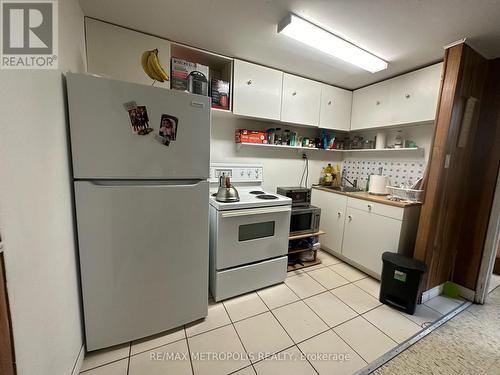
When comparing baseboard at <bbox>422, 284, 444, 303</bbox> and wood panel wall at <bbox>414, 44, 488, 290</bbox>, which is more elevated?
wood panel wall at <bbox>414, 44, 488, 290</bbox>

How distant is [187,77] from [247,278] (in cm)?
185

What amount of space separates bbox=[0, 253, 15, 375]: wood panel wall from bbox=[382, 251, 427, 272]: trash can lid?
2.25 metres

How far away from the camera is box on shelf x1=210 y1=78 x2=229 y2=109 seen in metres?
1.89

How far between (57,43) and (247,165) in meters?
1.72

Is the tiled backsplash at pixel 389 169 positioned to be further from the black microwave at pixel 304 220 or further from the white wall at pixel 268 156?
the black microwave at pixel 304 220

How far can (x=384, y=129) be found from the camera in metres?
2.54

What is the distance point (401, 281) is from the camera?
5.56 feet

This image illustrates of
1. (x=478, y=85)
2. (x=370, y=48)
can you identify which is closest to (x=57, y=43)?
(x=370, y=48)

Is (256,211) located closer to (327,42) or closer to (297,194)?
(297,194)

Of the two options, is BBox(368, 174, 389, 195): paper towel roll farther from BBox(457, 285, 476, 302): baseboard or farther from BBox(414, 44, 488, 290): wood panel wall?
BBox(457, 285, 476, 302): baseboard

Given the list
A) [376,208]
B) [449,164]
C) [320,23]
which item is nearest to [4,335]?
[320,23]

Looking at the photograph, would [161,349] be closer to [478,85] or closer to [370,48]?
[370,48]

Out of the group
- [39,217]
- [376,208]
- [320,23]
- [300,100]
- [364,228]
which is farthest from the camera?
[300,100]

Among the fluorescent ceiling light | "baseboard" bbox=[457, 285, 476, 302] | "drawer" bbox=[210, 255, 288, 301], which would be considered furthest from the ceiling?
"baseboard" bbox=[457, 285, 476, 302]
